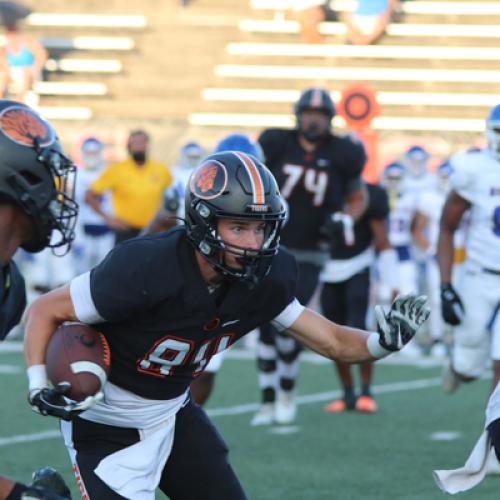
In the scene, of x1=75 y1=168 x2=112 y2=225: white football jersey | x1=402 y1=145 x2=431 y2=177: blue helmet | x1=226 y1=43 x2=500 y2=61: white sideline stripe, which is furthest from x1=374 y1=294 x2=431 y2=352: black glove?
x1=226 y1=43 x2=500 y2=61: white sideline stripe

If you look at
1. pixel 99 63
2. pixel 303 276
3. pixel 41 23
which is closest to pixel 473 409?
pixel 303 276

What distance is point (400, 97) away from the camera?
20.5 m

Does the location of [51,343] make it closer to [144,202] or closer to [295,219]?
[295,219]

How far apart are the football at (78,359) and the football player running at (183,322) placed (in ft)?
0.11

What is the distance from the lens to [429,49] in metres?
20.8

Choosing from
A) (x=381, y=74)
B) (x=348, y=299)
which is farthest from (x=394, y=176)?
(x=381, y=74)

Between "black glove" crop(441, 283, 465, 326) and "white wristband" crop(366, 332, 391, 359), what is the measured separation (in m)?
1.87

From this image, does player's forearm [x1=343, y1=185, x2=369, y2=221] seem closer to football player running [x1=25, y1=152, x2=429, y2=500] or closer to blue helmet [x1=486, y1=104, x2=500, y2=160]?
blue helmet [x1=486, y1=104, x2=500, y2=160]

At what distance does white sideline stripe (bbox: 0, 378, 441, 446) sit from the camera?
6.33 meters

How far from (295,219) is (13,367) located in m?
3.15

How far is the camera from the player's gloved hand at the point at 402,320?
353cm

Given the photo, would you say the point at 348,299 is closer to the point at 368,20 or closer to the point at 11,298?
the point at 11,298

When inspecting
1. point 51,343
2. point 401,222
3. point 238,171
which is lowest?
point 401,222

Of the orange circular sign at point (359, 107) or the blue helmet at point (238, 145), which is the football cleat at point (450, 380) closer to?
the blue helmet at point (238, 145)
